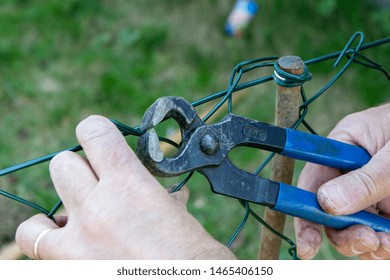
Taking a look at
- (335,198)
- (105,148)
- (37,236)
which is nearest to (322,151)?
(335,198)

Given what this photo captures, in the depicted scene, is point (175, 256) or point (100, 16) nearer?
point (175, 256)

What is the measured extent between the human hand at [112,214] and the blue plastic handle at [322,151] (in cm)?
34

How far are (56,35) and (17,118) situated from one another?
0.73 meters

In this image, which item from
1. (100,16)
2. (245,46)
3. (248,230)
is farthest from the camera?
(100,16)

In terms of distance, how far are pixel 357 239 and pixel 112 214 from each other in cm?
64

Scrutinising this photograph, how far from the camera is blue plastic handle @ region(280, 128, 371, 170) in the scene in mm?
1223

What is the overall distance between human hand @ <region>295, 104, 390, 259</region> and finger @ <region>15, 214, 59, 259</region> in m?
0.61

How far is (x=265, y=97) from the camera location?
3.01m

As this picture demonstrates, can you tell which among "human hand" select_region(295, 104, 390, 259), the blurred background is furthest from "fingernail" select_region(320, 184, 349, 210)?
the blurred background

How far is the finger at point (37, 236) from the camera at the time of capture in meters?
0.96

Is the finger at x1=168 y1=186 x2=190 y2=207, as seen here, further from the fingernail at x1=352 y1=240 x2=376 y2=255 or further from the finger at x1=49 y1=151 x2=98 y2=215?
the fingernail at x1=352 y1=240 x2=376 y2=255

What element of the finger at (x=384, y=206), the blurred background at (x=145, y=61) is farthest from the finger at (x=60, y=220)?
the blurred background at (x=145, y=61)
